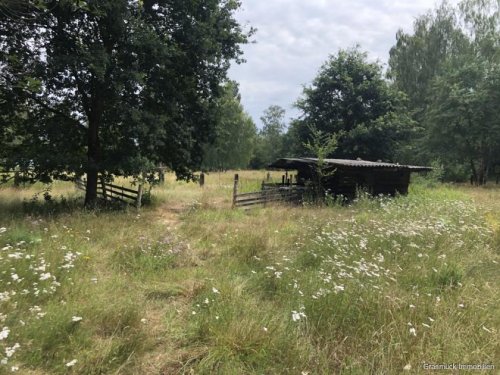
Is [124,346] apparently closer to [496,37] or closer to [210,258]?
[210,258]

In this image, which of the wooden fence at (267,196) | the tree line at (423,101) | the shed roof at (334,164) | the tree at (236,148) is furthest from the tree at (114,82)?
the tree at (236,148)

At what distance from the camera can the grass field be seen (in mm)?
3730

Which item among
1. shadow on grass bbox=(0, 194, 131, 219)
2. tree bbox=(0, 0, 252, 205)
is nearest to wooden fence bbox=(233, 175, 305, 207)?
tree bbox=(0, 0, 252, 205)

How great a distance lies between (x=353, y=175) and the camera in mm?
20422

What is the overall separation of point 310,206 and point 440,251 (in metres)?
9.10

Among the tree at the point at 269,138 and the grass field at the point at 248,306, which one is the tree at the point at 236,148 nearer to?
the tree at the point at 269,138

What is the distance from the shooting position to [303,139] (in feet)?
119

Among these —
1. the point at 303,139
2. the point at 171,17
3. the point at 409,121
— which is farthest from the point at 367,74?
the point at 171,17

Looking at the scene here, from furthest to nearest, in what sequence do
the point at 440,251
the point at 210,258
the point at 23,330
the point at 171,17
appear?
1. the point at 171,17
2. the point at 210,258
3. the point at 440,251
4. the point at 23,330

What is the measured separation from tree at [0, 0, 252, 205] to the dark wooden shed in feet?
22.9

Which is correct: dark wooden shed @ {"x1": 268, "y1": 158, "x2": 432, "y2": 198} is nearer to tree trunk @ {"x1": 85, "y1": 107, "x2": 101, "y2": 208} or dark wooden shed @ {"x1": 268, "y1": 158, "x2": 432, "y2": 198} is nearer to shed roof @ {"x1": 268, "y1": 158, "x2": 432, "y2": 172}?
shed roof @ {"x1": 268, "y1": 158, "x2": 432, "y2": 172}

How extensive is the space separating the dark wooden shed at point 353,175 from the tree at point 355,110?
11.6m

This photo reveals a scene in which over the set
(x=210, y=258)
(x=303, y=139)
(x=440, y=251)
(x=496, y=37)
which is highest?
(x=496, y=37)

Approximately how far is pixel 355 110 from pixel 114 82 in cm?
2812
